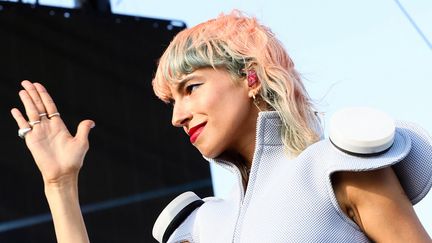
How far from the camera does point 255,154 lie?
4.36 feet

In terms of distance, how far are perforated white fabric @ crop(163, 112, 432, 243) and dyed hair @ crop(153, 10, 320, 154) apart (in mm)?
31

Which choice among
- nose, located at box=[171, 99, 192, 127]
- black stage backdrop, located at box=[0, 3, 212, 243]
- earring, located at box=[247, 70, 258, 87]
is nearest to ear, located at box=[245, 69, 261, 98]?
earring, located at box=[247, 70, 258, 87]

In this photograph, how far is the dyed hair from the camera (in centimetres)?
131

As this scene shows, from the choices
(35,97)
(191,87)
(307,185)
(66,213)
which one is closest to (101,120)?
(35,97)

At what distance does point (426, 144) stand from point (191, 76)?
37 centimetres

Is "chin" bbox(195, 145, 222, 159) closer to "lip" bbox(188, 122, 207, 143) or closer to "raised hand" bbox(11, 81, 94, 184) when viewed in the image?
"lip" bbox(188, 122, 207, 143)

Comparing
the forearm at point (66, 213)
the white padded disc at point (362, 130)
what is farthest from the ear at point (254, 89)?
the forearm at point (66, 213)

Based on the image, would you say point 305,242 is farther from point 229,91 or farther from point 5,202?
point 5,202

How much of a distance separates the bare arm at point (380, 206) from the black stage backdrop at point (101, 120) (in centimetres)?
299

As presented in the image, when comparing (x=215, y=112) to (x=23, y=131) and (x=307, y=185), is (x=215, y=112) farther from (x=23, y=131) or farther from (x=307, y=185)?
(x=23, y=131)

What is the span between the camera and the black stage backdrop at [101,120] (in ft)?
13.2

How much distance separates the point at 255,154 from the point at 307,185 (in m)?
0.15

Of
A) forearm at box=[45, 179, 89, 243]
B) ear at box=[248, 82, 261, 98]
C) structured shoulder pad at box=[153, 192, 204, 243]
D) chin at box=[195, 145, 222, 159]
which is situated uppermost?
ear at box=[248, 82, 261, 98]

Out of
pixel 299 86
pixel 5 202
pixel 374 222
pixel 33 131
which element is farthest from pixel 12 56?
pixel 374 222
